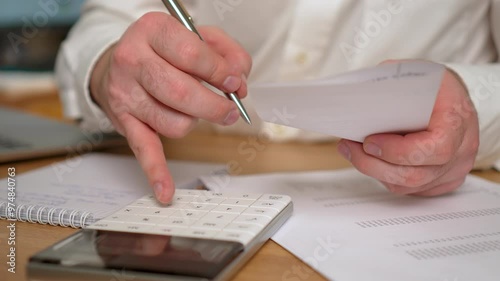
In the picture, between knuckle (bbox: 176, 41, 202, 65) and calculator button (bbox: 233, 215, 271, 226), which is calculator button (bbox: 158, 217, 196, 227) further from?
knuckle (bbox: 176, 41, 202, 65)

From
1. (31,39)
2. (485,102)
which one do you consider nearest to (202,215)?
(485,102)

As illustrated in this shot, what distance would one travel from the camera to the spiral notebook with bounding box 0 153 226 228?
1.79ft

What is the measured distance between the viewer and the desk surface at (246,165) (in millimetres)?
438

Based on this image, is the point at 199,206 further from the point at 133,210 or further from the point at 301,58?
the point at 301,58

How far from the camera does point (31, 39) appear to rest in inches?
68.4

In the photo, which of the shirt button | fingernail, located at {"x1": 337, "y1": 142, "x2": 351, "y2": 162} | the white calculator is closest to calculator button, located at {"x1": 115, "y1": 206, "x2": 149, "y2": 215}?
the white calculator

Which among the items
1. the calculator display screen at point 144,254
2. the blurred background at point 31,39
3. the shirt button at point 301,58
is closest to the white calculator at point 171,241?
the calculator display screen at point 144,254

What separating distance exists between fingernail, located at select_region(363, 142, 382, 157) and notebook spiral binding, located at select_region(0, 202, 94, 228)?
258 millimetres

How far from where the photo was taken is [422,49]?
0.90 meters

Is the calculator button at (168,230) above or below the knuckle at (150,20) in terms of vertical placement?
below

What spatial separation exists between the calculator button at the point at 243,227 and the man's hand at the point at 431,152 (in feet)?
0.47

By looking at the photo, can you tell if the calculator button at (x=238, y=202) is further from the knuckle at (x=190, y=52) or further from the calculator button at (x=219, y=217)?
the knuckle at (x=190, y=52)

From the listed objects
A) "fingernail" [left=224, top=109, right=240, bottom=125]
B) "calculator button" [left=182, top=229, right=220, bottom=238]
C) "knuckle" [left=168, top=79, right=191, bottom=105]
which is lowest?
"calculator button" [left=182, top=229, right=220, bottom=238]

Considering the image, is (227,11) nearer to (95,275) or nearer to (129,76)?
(129,76)
